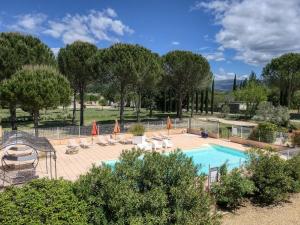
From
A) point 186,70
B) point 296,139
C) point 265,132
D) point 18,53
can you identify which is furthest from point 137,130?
point 186,70

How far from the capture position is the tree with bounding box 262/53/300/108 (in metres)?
41.2

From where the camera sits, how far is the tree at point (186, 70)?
106ft

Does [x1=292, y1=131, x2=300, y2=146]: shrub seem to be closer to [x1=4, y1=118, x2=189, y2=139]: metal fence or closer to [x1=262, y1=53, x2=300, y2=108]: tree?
[x1=4, y1=118, x2=189, y2=139]: metal fence

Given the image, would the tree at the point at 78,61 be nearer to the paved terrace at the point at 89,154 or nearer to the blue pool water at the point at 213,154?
the paved terrace at the point at 89,154

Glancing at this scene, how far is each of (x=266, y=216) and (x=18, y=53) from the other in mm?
20201

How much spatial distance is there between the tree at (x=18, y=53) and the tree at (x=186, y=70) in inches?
554

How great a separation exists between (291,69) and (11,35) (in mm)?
36634

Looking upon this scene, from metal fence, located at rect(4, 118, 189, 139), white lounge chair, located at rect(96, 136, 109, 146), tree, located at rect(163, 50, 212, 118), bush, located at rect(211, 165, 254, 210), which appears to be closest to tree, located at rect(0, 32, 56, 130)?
metal fence, located at rect(4, 118, 189, 139)

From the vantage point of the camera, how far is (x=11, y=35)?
73.4 ft

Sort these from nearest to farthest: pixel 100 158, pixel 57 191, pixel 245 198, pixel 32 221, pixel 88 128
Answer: pixel 32 221 → pixel 57 191 → pixel 245 198 → pixel 100 158 → pixel 88 128

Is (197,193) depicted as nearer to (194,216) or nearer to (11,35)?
(194,216)

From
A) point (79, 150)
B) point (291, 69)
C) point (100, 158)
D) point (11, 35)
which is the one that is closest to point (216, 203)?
point (100, 158)

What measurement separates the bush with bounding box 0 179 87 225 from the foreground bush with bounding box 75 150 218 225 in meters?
0.32

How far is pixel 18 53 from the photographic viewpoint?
861 inches
